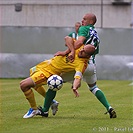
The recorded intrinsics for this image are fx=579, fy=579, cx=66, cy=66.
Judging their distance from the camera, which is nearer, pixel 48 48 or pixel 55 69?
pixel 55 69

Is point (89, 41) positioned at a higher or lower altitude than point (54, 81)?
higher

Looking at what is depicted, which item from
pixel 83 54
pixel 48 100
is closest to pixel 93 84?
pixel 83 54

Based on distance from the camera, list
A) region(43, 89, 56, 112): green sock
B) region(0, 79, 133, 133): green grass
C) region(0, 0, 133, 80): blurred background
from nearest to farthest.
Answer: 1. region(0, 79, 133, 133): green grass
2. region(43, 89, 56, 112): green sock
3. region(0, 0, 133, 80): blurred background

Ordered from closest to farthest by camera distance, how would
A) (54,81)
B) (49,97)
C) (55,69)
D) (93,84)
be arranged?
(54,81), (55,69), (49,97), (93,84)

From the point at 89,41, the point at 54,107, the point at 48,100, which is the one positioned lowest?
the point at 54,107

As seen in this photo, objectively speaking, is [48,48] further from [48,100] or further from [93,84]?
[48,100]

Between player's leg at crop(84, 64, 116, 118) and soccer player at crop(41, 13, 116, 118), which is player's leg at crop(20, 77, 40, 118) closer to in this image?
soccer player at crop(41, 13, 116, 118)

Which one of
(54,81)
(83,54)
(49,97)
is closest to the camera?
(54,81)

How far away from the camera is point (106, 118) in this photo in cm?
1028

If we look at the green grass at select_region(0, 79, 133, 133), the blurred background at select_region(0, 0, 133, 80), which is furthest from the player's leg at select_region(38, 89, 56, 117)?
the blurred background at select_region(0, 0, 133, 80)

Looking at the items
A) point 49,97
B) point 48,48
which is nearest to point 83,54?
point 49,97

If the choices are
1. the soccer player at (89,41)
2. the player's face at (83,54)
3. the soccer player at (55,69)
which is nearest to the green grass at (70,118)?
the soccer player at (55,69)

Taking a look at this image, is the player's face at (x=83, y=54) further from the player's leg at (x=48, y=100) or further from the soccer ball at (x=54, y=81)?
the player's leg at (x=48, y=100)

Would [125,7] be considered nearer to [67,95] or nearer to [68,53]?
[67,95]
